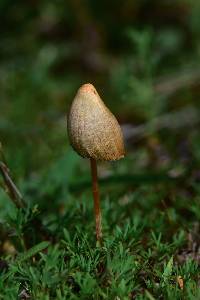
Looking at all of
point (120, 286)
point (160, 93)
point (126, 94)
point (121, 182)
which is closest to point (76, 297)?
point (120, 286)

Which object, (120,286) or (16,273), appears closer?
(120,286)

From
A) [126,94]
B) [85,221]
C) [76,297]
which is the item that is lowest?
[76,297]

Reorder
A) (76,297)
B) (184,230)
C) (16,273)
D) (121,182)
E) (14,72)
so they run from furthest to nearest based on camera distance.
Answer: (14,72) → (121,182) → (184,230) → (16,273) → (76,297)

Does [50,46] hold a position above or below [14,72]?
above

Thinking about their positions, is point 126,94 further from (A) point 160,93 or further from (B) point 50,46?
(B) point 50,46

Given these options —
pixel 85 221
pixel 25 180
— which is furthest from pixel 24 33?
pixel 85 221

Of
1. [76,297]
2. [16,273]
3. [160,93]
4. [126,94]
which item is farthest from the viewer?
[160,93]

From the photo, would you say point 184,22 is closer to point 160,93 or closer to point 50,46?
point 50,46
